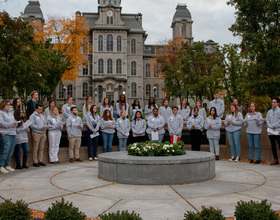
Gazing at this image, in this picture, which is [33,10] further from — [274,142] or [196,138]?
[274,142]

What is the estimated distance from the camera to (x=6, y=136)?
837 cm

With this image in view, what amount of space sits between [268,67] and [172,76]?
17747 millimetres

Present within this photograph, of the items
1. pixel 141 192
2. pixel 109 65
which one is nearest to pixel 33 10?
pixel 109 65

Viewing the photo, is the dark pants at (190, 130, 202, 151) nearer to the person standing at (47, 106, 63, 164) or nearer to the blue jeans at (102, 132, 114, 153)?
the blue jeans at (102, 132, 114, 153)

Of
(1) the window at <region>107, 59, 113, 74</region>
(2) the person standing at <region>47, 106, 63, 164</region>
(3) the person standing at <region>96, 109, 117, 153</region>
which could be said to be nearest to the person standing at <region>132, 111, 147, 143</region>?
(3) the person standing at <region>96, 109, 117, 153</region>

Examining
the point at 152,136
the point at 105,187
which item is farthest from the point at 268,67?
the point at 105,187

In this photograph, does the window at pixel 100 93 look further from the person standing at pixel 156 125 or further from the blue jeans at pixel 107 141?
the person standing at pixel 156 125

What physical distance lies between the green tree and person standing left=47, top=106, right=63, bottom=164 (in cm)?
1783

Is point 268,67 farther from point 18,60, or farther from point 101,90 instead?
point 101,90

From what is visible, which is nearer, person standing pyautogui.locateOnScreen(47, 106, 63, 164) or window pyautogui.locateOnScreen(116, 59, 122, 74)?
person standing pyautogui.locateOnScreen(47, 106, 63, 164)

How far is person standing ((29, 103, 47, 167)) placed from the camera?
9.68m

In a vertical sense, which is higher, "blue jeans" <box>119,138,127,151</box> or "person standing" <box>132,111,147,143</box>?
"person standing" <box>132,111,147,143</box>

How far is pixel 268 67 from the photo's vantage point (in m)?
24.2

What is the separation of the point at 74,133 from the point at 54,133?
75cm
